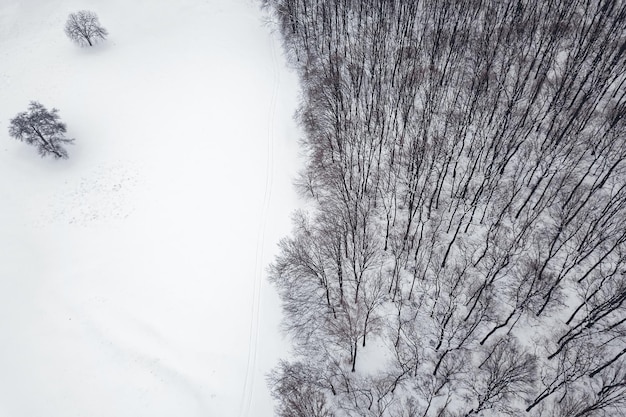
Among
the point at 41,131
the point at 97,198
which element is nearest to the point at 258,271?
the point at 97,198

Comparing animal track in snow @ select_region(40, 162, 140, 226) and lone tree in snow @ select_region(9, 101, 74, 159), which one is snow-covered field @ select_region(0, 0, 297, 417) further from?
lone tree in snow @ select_region(9, 101, 74, 159)

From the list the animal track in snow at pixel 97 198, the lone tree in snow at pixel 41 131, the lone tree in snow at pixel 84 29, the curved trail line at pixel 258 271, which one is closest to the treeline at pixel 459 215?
the curved trail line at pixel 258 271

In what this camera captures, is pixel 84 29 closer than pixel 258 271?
No

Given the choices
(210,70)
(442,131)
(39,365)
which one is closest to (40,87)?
(210,70)

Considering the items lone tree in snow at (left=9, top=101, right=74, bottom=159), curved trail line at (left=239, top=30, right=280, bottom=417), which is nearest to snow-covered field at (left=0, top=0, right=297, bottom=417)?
curved trail line at (left=239, top=30, right=280, bottom=417)

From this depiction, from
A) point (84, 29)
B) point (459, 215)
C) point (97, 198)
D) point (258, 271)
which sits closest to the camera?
point (258, 271)

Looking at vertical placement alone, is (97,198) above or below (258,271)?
above

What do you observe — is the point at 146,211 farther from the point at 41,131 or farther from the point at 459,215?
the point at 459,215
